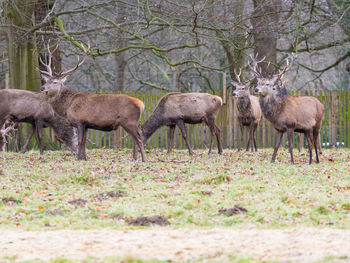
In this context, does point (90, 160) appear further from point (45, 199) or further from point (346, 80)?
point (346, 80)

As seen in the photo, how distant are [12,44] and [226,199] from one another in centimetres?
1059

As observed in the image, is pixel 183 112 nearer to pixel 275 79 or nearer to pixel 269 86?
pixel 269 86

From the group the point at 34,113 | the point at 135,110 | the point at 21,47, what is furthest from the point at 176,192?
the point at 21,47

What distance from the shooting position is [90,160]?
13492 millimetres

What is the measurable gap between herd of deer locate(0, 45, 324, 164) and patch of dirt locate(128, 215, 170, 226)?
17.4ft

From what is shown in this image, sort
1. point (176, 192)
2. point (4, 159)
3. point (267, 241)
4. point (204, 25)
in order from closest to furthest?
point (267, 241) < point (176, 192) < point (4, 159) < point (204, 25)

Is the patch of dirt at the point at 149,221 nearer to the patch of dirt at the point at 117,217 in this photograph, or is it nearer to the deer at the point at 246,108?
the patch of dirt at the point at 117,217

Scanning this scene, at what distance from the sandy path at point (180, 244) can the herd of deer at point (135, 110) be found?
6.10 meters

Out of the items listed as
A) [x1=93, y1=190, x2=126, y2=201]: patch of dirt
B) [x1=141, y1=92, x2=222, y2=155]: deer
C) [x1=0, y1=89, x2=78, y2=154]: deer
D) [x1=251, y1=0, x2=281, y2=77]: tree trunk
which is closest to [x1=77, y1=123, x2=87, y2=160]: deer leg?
[x1=0, y1=89, x2=78, y2=154]: deer

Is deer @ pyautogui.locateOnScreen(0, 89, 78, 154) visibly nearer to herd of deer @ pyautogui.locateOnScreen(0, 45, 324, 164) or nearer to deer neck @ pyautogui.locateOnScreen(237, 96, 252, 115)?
herd of deer @ pyautogui.locateOnScreen(0, 45, 324, 164)

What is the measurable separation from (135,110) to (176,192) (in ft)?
13.1

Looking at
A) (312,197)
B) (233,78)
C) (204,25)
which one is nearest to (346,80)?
(233,78)

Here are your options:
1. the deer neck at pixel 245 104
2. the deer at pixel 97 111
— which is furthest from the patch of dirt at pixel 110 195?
the deer neck at pixel 245 104

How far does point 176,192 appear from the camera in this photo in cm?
942
